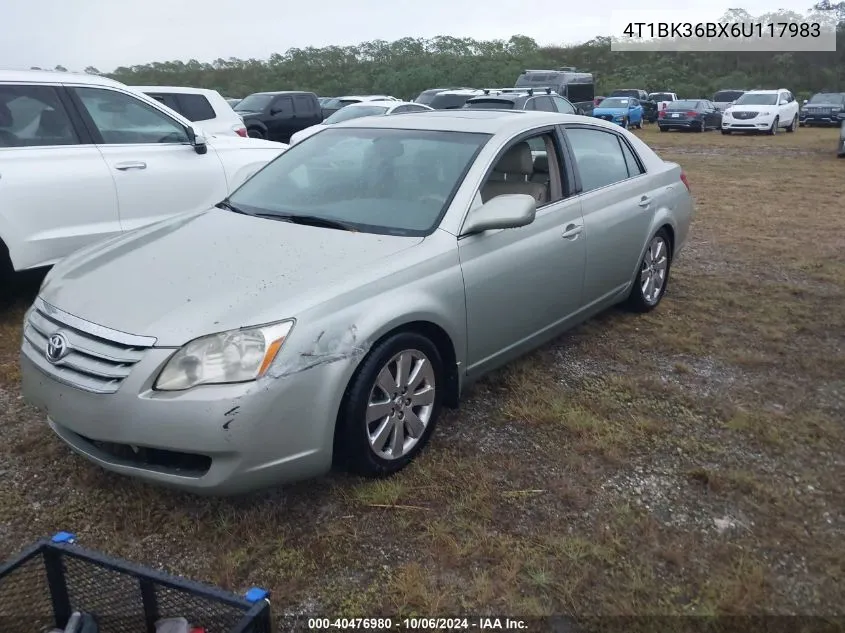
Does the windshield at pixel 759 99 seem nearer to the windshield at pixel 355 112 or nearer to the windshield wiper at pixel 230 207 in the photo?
the windshield at pixel 355 112

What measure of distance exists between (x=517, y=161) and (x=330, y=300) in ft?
5.84

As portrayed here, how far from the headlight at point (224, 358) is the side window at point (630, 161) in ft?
10.5

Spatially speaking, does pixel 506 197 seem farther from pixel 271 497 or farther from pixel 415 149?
pixel 271 497

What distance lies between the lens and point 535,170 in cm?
429

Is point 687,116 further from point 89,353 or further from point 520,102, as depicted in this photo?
point 89,353

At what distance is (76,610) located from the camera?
7.18ft

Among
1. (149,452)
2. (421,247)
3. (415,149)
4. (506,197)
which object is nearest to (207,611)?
(149,452)

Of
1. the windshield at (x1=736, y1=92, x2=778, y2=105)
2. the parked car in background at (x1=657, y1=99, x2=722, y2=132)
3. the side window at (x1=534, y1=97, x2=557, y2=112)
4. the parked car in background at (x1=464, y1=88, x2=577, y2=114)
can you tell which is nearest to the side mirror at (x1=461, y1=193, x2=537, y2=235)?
the parked car in background at (x1=464, y1=88, x2=577, y2=114)

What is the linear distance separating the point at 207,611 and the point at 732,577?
182 cm

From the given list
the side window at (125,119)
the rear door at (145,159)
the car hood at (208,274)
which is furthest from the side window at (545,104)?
the car hood at (208,274)

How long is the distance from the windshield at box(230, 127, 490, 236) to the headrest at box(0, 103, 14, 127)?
2072 mm

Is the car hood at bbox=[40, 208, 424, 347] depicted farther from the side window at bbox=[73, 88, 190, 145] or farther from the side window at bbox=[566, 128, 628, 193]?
the side window at bbox=[73, 88, 190, 145]

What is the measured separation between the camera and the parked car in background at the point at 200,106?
10312mm

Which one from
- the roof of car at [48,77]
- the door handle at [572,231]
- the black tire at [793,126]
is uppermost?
the roof of car at [48,77]
